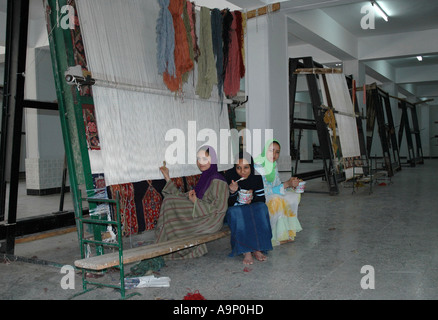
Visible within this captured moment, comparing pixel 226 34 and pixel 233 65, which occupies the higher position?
pixel 226 34

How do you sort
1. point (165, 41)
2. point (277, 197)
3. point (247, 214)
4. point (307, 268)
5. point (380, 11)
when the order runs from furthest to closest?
point (380, 11), point (277, 197), point (165, 41), point (247, 214), point (307, 268)

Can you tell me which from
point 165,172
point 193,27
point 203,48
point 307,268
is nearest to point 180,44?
point 193,27

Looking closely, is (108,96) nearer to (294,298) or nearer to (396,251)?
(294,298)

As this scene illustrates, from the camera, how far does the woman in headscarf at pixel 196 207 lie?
11.4 ft

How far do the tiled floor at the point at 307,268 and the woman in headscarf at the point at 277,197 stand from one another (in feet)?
0.48

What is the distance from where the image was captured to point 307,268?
3316mm

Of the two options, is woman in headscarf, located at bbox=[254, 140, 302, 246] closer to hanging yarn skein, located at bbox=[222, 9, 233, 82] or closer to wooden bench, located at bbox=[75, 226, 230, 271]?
wooden bench, located at bbox=[75, 226, 230, 271]

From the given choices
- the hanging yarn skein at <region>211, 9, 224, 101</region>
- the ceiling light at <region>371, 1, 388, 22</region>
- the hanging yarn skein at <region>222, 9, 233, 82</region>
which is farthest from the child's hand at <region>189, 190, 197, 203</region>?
the ceiling light at <region>371, 1, 388, 22</region>

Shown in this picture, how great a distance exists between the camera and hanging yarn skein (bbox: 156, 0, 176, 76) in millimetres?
3740

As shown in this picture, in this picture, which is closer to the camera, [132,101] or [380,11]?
[132,101]

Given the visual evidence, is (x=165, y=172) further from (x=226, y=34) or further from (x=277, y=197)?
(x=226, y=34)

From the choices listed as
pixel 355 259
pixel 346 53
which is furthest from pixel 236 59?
pixel 346 53

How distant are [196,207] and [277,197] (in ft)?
3.04

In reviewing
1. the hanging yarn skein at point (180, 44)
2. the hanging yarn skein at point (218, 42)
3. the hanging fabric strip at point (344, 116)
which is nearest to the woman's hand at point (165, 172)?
the hanging yarn skein at point (180, 44)
